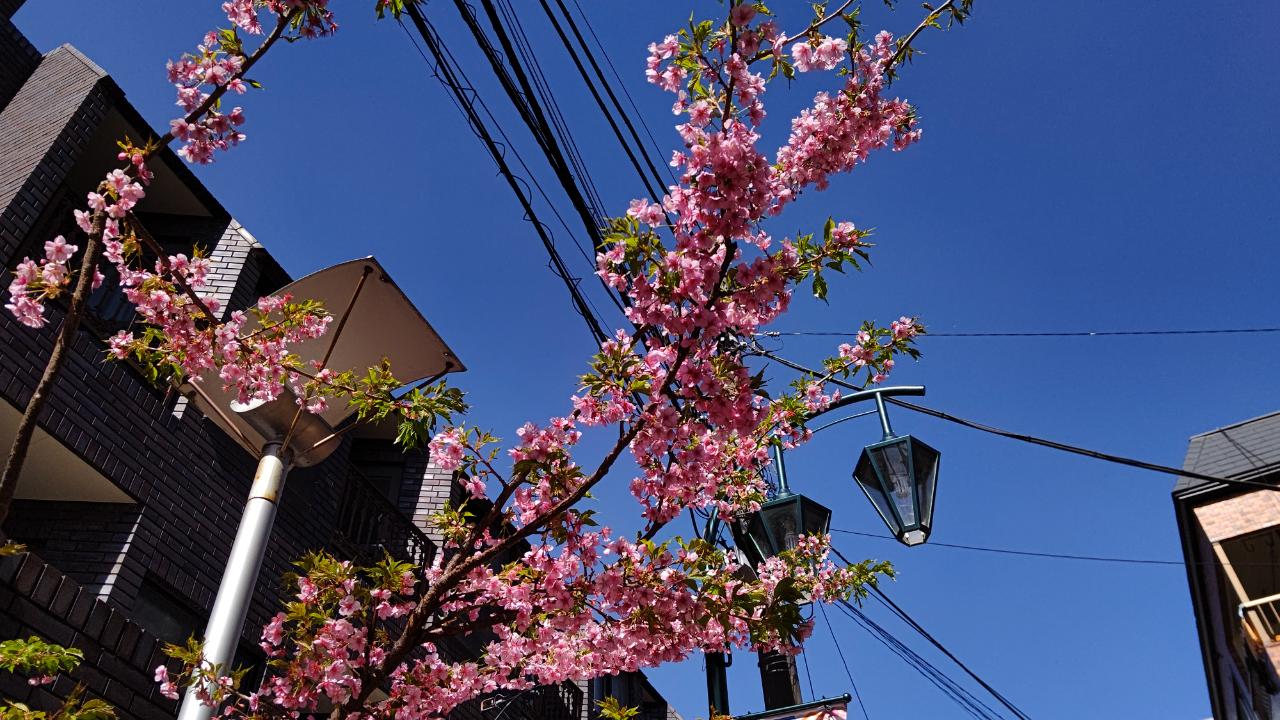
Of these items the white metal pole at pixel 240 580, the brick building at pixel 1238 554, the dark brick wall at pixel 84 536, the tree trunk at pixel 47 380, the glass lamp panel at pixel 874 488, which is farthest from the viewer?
the brick building at pixel 1238 554

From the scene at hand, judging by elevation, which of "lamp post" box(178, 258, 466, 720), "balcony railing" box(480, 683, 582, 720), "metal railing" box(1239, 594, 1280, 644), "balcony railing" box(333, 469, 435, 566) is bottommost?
"lamp post" box(178, 258, 466, 720)

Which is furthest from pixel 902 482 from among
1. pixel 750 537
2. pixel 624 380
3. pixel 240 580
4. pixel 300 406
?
pixel 240 580

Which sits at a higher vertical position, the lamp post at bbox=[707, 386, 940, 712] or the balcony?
the balcony

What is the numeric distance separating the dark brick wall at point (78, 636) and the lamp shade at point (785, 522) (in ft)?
14.5

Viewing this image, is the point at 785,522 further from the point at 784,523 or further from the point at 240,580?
the point at 240,580

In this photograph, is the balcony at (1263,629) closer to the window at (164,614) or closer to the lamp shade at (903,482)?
the lamp shade at (903,482)

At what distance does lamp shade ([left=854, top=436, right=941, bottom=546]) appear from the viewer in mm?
5930

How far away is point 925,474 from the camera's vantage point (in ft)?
19.9

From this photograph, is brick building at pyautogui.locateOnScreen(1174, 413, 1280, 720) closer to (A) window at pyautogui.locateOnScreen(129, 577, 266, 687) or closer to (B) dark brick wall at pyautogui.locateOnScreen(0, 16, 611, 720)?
(B) dark brick wall at pyautogui.locateOnScreen(0, 16, 611, 720)

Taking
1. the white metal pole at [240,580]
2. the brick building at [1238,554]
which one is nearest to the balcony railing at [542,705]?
the white metal pole at [240,580]

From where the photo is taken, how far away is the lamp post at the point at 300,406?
3.55 m

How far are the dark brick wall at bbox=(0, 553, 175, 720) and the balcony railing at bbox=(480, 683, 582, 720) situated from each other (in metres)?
6.14

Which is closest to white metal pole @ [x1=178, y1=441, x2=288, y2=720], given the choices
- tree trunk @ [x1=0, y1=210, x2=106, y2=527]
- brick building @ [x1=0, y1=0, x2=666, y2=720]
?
tree trunk @ [x1=0, y1=210, x2=106, y2=527]

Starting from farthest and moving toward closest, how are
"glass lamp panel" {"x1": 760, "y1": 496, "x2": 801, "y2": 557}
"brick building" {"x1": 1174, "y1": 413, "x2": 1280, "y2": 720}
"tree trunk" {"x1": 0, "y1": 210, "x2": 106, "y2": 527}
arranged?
"brick building" {"x1": 1174, "y1": 413, "x2": 1280, "y2": 720} < "glass lamp panel" {"x1": 760, "y1": 496, "x2": 801, "y2": 557} < "tree trunk" {"x1": 0, "y1": 210, "x2": 106, "y2": 527}
